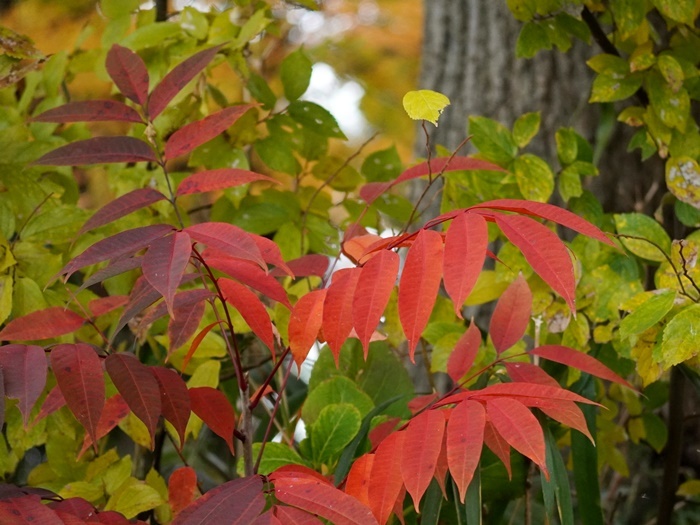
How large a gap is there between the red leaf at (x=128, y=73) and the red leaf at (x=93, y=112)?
0.02 meters

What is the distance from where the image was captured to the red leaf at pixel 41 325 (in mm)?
860

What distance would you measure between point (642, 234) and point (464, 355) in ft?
1.04

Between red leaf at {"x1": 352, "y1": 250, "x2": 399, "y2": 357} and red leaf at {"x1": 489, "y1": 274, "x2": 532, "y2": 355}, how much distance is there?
29 centimetres

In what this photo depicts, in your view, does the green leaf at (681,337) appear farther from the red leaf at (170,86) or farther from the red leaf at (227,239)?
the red leaf at (170,86)

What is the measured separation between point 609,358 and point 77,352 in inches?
33.0

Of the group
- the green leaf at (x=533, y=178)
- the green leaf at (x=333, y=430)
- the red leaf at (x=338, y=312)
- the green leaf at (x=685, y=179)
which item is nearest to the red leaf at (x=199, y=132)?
the red leaf at (x=338, y=312)

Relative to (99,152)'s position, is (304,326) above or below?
below

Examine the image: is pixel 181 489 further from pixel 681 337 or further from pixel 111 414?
pixel 681 337

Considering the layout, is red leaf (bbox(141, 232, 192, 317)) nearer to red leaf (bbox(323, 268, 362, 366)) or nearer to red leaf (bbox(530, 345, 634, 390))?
red leaf (bbox(323, 268, 362, 366))

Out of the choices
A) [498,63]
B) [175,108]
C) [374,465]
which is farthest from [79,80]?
[374,465]

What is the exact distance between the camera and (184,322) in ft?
2.96

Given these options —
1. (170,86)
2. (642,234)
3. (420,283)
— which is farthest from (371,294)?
(642,234)

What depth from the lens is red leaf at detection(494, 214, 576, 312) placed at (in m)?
0.69

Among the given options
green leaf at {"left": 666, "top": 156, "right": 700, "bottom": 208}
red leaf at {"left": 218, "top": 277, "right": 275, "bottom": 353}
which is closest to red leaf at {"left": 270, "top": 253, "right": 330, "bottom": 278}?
red leaf at {"left": 218, "top": 277, "right": 275, "bottom": 353}
